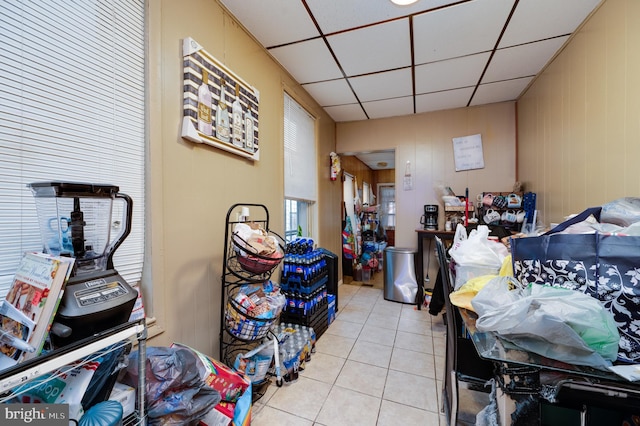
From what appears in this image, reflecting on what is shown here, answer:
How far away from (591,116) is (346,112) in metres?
2.53

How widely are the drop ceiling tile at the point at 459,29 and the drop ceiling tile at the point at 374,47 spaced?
11cm

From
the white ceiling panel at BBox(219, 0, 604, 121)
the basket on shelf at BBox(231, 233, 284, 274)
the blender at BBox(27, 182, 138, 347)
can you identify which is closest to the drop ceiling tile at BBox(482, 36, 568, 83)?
the white ceiling panel at BBox(219, 0, 604, 121)

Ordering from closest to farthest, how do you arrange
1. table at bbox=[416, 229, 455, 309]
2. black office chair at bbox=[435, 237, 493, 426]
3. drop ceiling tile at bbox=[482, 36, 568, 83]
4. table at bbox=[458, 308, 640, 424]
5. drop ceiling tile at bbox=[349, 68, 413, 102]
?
table at bbox=[458, 308, 640, 424]
black office chair at bbox=[435, 237, 493, 426]
drop ceiling tile at bbox=[482, 36, 568, 83]
drop ceiling tile at bbox=[349, 68, 413, 102]
table at bbox=[416, 229, 455, 309]

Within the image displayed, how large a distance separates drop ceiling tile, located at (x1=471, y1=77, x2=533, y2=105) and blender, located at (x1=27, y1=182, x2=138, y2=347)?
3.52 metres

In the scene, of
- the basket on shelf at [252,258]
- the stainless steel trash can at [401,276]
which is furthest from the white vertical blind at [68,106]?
the stainless steel trash can at [401,276]

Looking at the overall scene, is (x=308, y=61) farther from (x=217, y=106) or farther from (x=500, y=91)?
(x=500, y=91)

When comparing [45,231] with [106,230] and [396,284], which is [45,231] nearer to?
[106,230]

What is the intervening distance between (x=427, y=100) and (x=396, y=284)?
2.42 metres

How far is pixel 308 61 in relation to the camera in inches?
94.1

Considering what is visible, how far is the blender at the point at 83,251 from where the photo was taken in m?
0.70

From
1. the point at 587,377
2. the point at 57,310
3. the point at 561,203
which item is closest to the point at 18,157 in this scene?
the point at 57,310

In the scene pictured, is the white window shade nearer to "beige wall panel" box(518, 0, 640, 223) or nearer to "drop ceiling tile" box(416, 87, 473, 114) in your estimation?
"drop ceiling tile" box(416, 87, 473, 114)

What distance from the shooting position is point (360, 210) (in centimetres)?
501

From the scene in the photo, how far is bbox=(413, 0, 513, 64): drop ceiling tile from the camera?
5.65ft
